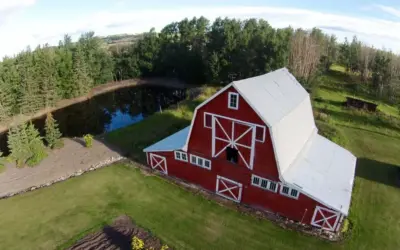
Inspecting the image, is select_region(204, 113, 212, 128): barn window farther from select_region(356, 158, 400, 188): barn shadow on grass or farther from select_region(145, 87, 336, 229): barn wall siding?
select_region(356, 158, 400, 188): barn shadow on grass

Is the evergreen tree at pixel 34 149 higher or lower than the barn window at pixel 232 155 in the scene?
lower

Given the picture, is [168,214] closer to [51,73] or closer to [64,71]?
[51,73]

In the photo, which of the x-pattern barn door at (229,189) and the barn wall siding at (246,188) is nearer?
the barn wall siding at (246,188)

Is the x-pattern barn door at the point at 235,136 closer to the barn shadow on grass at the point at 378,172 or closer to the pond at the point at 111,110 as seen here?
the barn shadow on grass at the point at 378,172

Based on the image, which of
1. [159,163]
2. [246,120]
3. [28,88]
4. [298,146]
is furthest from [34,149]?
[298,146]

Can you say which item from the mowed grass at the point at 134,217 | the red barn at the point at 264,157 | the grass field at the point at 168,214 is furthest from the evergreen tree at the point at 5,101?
the red barn at the point at 264,157
